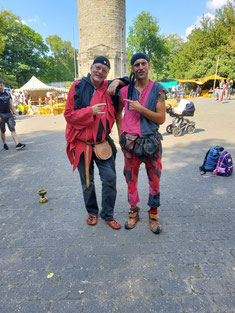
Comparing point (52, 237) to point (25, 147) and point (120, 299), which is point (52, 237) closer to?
point (120, 299)

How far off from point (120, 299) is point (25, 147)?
6.29 meters

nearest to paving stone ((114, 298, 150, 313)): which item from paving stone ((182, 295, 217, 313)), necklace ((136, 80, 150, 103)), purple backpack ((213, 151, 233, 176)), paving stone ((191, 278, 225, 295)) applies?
paving stone ((182, 295, 217, 313))

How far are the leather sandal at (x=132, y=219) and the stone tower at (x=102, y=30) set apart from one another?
23.5 metres

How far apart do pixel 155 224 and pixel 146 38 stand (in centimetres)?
5115

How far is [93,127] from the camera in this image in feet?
8.48

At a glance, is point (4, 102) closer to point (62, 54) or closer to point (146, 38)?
point (146, 38)

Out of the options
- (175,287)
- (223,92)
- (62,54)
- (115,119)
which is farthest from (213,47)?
(62,54)

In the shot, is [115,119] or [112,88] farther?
[115,119]

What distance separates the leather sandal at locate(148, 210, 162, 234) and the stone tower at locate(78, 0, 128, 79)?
23.6 m

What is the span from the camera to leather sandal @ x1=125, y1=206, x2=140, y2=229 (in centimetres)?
290

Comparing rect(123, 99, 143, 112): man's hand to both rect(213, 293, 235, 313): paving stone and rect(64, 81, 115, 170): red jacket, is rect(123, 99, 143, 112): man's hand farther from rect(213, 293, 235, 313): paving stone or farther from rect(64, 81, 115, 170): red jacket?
rect(213, 293, 235, 313): paving stone

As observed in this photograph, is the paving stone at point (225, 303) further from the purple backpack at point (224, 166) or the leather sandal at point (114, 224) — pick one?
the purple backpack at point (224, 166)

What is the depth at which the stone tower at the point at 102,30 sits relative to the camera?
2200 centimetres

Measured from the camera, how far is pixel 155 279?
82.8 inches
